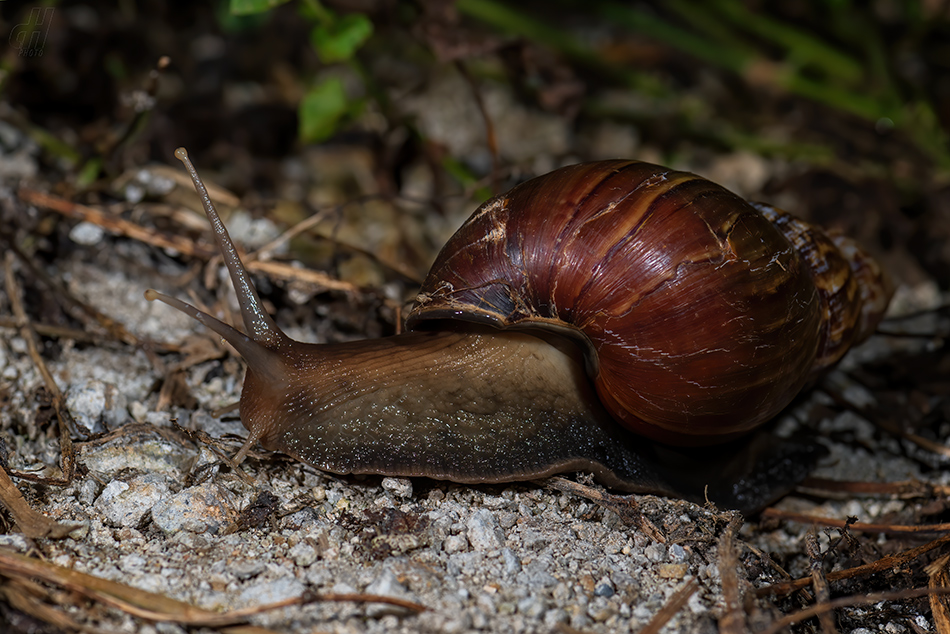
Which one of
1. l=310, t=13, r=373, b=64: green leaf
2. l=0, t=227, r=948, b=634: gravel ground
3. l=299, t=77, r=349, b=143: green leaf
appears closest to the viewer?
l=0, t=227, r=948, b=634: gravel ground

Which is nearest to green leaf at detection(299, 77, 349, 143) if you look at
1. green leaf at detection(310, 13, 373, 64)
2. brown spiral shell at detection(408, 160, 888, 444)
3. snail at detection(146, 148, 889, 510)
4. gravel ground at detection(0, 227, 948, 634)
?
green leaf at detection(310, 13, 373, 64)

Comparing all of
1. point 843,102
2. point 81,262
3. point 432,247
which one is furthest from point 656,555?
point 843,102

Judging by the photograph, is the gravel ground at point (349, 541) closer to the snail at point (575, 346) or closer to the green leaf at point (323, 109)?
the snail at point (575, 346)

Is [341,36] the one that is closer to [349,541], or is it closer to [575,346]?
[575,346]

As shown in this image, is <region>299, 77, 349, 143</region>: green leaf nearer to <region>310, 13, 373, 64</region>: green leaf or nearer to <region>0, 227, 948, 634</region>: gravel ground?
<region>310, 13, 373, 64</region>: green leaf

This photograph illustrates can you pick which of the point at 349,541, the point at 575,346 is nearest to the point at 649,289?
the point at 575,346
